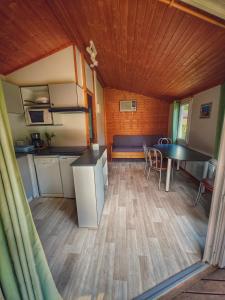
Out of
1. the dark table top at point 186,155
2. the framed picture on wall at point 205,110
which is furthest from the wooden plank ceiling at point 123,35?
the dark table top at point 186,155

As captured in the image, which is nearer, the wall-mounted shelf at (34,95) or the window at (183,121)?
the wall-mounted shelf at (34,95)

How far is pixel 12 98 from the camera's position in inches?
95.4

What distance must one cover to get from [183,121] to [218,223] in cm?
344

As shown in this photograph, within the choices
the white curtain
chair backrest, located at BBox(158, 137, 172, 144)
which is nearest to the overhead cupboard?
the white curtain

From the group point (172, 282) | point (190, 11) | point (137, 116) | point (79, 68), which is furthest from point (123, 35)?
point (137, 116)

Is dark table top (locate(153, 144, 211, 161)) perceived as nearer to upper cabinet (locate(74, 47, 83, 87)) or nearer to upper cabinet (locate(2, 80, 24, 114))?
upper cabinet (locate(74, 47, 83, 87))

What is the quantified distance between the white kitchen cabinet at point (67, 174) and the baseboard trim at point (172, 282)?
5.90 ft

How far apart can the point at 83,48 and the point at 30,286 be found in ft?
10.5

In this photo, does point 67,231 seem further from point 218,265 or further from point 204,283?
point 218,265

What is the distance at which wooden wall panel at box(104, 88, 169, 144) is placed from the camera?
16.4 feet

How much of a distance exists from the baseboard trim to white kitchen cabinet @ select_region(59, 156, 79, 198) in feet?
5.90

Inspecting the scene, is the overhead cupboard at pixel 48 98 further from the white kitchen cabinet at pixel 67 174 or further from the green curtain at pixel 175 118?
the green curtain at pixel 175 118

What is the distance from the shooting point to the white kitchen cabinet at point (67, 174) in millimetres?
2418

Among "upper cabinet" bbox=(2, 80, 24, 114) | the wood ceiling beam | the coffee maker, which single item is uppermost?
the wood ceiling beam
